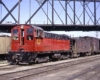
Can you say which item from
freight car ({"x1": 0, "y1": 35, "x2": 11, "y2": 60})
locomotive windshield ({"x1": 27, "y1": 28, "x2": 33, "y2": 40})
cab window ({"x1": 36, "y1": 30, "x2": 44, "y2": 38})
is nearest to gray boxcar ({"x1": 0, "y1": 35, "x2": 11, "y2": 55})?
freight car ({"x1": 0, "y1": 35, "x2": 11, "y2": 60})

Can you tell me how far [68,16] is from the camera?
52.9 meters

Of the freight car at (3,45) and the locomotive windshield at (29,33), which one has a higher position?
the locomotive windshield at (29,33)

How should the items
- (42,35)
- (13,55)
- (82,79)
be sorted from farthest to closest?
(42,35) → (13,55) → (82,79)

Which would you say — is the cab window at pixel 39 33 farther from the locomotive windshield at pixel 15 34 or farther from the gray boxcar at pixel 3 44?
the gray boxcar at pixel 3 44

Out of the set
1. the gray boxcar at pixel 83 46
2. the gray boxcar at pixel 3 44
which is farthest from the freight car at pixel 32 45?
the gray boxcar at pixel 83 46

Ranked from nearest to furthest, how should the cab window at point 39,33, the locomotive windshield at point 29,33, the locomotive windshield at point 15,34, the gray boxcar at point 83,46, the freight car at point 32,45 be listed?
the freight car at point 32,45 < the locomotive windshield at point 29,33 < the cab window at point 39,33 < the locomotive windshield at point 15,34 < the gray boxcar at point 83,46

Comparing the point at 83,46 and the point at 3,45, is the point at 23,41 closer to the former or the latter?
the point at 3,45

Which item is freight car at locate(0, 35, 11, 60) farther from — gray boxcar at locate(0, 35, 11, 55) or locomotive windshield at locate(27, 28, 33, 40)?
locomotive windshield at locate(27, 28, 33, 40)

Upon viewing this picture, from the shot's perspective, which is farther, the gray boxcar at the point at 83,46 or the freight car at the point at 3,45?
the gray boxcar at the point at 83,46

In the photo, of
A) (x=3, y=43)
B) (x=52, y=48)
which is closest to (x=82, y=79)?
(x=52, y=48)

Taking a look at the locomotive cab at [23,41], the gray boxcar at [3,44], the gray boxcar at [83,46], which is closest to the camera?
the locomotive cab at [23,41]

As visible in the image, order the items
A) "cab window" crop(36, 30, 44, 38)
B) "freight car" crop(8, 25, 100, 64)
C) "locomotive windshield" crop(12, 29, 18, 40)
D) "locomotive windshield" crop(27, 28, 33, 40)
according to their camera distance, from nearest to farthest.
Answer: "freight car" crop(8, 25, 100, 64) → "locomotive windshield" crop(27, 28, 33, 40) → "cab window" crop(36, 30, 44, 38) → "locomotive windshield" crop(12, 29, 18, 40)

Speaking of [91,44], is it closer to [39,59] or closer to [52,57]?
[52,57]

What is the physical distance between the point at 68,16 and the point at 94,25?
6.34 meters
